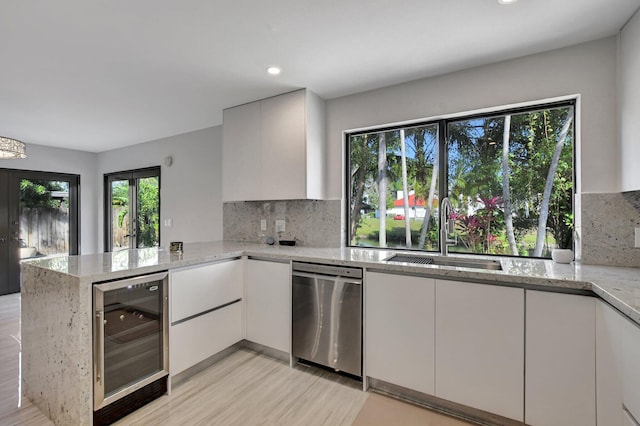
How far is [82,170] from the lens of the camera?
553cm

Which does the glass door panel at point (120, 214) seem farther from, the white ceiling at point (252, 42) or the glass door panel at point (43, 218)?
the white ceiling at point (252, 42)

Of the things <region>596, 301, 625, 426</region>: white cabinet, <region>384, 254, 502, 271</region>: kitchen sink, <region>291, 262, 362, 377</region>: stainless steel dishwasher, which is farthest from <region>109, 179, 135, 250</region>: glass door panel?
<region>596, 301, 625, 426</region>: white cabinet

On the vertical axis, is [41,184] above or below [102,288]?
above

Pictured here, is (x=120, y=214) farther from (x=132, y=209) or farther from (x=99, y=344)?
(x=99, y=344)

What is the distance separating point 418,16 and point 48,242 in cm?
649

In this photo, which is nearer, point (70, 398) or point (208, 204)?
point (70, 398)

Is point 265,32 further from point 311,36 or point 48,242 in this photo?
point 48,242

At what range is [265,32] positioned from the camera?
1.95 metres

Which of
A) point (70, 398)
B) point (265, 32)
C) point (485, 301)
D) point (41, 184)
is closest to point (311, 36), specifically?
point (265, 32)

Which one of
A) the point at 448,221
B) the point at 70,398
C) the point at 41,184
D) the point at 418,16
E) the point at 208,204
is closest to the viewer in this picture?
the point at 70,398

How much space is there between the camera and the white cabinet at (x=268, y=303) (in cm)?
250

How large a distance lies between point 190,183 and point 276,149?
76.5 inches

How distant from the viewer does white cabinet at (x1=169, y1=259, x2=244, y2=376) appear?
2125mm

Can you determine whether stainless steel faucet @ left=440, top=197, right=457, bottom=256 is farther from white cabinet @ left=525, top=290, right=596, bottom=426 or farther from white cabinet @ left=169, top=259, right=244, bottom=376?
white cabinet @ left=169, top=259, right=244, bottom=376
